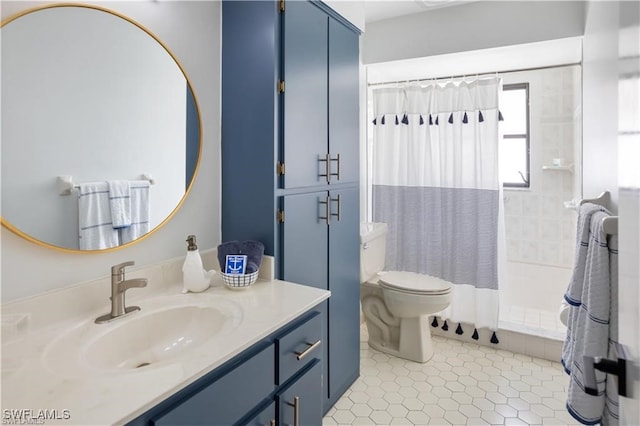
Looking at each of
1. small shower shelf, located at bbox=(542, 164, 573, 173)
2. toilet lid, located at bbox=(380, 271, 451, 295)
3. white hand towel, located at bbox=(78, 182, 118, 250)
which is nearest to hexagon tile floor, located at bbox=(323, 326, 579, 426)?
toilet lid, located at bbox=(380, 271, 451, 295)

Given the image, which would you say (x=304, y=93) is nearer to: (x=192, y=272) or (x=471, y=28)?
(x=192, y=272)

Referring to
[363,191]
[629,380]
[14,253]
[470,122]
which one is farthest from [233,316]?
[470,122]

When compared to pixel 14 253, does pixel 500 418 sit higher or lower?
lower

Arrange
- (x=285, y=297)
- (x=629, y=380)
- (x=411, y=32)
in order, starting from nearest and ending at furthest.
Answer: (x=629, y=380) < (x=285, y=297) < (x=411, y=32)

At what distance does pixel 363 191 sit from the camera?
3.17 meters

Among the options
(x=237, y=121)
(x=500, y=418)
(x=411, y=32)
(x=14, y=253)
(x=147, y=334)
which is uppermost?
(x=411, y=32)

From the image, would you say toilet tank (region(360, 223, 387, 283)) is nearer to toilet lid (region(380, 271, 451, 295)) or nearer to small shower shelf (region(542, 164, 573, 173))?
toilet lid (region(380, 271, 451, 295))

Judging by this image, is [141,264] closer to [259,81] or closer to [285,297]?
[285,297]

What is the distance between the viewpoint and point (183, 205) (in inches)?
65.7

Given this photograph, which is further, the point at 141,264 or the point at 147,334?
the point at 141,264

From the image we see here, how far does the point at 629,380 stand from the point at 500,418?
1754mm

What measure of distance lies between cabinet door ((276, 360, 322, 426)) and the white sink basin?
32 cm

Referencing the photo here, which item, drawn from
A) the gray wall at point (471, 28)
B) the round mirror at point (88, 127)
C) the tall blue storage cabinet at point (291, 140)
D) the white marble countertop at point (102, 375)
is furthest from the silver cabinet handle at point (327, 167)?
the gray wall at point (471, 28)

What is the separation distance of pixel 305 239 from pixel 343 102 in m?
0.82
